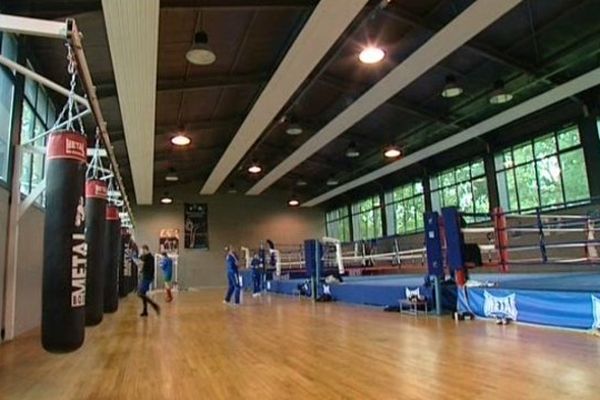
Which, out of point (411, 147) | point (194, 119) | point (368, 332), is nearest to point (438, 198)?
point (411, 147)

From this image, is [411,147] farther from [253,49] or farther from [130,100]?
[130,100]

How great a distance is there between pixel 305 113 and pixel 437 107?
3.28m

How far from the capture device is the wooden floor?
9.31 ft

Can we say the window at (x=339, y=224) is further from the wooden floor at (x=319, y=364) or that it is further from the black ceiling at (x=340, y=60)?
the wooden floor at (x=319, y=364)

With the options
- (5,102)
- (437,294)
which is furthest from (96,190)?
(437,294)

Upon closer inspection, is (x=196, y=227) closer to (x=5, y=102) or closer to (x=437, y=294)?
(x=5, y=102)

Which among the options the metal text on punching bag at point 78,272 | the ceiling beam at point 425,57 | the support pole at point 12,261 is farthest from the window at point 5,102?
the ceiling beam at point 425,57

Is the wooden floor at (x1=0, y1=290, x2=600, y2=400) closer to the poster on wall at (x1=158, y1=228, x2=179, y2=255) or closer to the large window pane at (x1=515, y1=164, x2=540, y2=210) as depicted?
the large window pane at (x1=515, y1=164, x2=540, y2=210)

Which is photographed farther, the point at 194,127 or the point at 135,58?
the point at 194,127

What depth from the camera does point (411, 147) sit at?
13703 millimetres

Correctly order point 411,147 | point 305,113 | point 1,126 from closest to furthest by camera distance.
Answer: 1. point 1,126
2. point 305,113
3. point 411,147

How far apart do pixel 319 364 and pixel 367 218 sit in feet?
54.2

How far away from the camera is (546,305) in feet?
16.8

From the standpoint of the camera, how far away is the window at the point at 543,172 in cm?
1057
